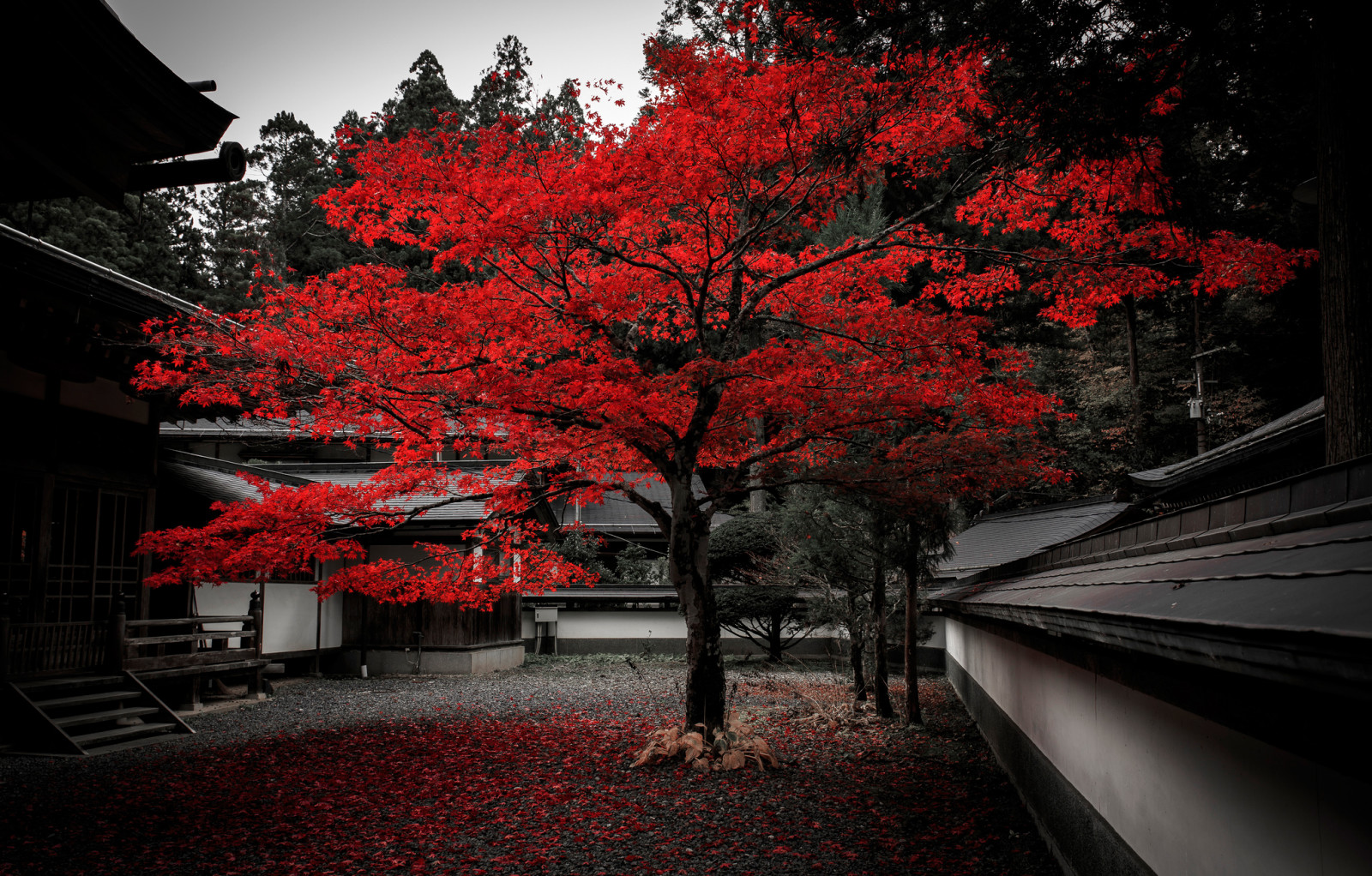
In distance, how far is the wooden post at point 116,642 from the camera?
414 inches

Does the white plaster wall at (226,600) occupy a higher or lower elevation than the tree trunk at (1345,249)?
lower

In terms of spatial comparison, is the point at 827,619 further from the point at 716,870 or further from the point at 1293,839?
the point at 1293,839

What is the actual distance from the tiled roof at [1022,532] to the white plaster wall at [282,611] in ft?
43.1

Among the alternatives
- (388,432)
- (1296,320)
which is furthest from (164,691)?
(1296,320)

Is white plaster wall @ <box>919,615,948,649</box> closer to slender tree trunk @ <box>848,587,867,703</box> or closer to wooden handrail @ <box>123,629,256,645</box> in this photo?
slender tree trunk @ <box>848,587,867,703</box>

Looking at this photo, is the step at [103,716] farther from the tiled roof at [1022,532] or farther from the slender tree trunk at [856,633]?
the tiled roof at [1022,532]

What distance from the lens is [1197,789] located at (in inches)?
121

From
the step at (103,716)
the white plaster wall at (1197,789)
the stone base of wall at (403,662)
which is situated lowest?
the stone base of wall at (403,662)

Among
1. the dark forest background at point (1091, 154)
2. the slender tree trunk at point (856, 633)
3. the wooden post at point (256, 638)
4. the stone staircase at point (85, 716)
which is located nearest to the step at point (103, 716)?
the stone staircase at point (85, 716)

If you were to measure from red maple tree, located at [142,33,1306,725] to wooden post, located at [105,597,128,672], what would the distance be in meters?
1.72

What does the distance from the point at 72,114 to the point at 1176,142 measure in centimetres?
663

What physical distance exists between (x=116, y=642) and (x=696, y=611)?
775cm

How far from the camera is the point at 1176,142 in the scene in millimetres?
5859

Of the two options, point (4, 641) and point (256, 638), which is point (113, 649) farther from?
point (256, 638)
